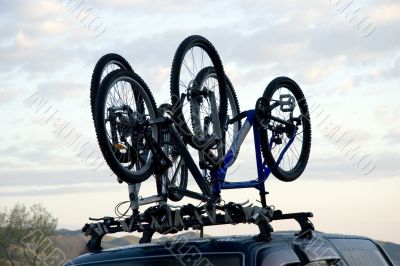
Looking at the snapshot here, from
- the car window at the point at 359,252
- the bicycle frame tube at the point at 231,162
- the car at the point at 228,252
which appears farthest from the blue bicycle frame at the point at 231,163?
the car at the point at 228,252

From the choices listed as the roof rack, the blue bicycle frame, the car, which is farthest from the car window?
the blue bicycle frame

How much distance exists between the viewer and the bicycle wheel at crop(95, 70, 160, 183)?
290 inches

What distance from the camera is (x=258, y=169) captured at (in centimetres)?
934

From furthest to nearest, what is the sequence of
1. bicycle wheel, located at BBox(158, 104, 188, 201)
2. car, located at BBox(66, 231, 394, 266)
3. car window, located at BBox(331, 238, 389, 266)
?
bicycle wheel, located at BBox(158, 104, 188, 201) → car window, located at BBox(331, 238, 389, 266) → car, located at BBox(66, 231, 394, 266)

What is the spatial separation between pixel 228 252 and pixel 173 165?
3.05m

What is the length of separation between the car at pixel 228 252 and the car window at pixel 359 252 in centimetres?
30

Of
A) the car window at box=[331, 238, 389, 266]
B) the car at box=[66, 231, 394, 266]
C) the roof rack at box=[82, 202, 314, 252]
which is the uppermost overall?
the roof rack at box=[82, 202, 314, 252]

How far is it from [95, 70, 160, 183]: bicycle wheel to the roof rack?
1061 millimetres

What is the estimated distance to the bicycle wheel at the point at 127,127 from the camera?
7.36 m

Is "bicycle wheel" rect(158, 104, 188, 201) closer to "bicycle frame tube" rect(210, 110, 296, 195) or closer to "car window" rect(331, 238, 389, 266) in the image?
"bicycle frame tube" rect(210, 110, 296, 195)

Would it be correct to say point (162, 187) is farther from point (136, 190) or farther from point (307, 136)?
point (307, 136)

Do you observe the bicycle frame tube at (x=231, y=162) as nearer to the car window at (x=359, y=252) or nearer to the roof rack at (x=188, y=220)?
the car window at (x=359, y=252)

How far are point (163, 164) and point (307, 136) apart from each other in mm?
3271

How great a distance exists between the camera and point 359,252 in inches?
279
